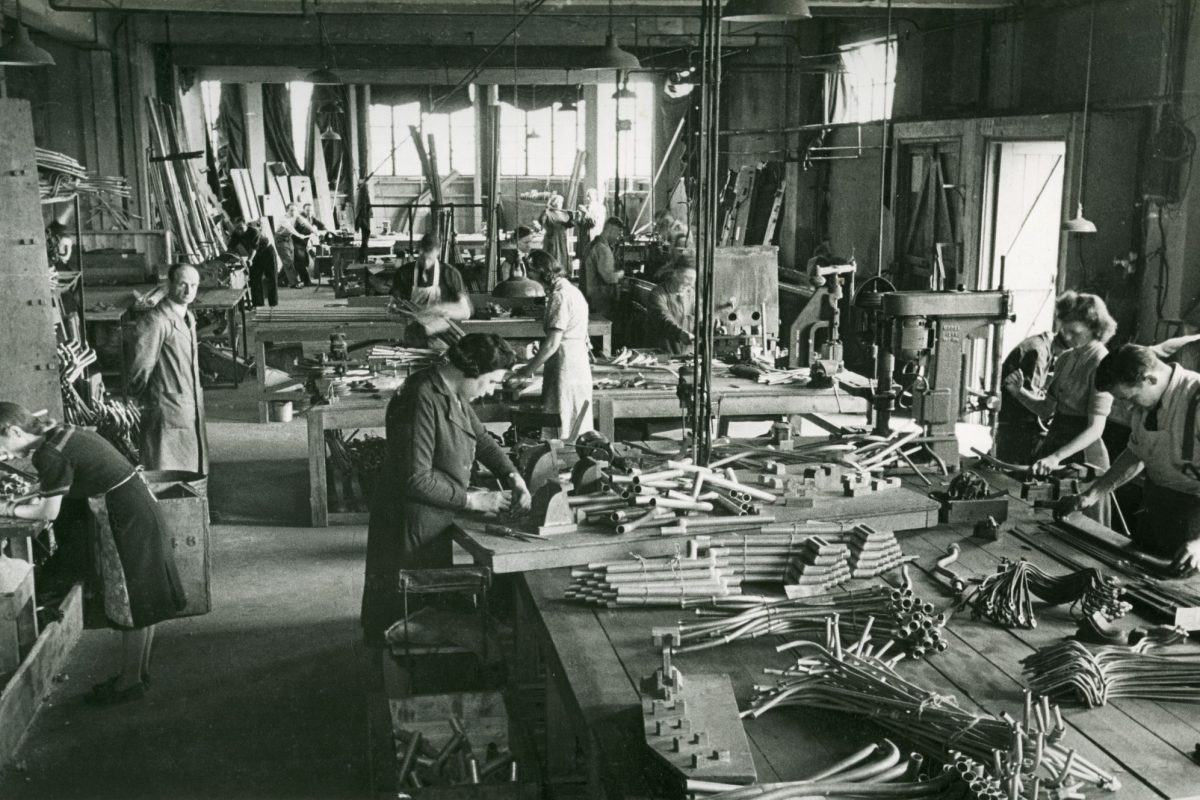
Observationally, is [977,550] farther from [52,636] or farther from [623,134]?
[623,134]

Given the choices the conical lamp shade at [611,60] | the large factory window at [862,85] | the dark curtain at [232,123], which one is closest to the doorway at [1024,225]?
the large factory window at [862,85]

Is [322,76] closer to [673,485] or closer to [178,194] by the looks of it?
[178,194]

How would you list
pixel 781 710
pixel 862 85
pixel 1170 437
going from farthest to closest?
pixel 862 85 < pixel 1170 437 < pixel 781 710

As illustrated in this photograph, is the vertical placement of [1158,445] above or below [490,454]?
above

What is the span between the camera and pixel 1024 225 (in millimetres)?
10797

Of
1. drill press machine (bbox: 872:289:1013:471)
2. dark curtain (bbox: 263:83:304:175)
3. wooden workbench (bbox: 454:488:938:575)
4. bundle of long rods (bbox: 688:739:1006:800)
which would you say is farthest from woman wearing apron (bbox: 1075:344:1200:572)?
dark curtain (bbox: 263:83:304:175)

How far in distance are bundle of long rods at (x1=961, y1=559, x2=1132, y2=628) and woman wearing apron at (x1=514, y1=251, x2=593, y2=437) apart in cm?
393

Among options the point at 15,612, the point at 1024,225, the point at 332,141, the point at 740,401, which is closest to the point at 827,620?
the point at 15,612

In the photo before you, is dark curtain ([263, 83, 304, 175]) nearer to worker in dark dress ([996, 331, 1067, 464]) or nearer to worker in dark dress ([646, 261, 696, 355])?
worker in dark dress ([646, 261, 696, 355])

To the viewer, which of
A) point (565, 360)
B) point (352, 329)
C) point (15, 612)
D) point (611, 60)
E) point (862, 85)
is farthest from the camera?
point (862, 85)

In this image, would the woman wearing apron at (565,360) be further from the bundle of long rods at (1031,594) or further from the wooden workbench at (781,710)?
the bundle of long rods at (1031,594)

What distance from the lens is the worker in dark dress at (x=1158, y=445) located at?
4.30 metres

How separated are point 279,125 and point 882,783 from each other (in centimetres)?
2262

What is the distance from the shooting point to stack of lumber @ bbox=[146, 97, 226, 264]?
14266mm
